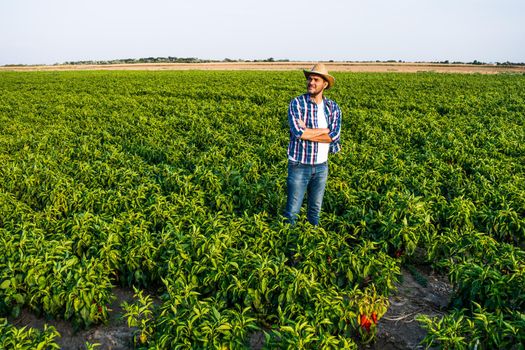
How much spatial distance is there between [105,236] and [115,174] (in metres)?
3.21

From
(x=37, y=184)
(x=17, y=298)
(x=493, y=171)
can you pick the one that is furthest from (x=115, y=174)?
(x=493, y=171)

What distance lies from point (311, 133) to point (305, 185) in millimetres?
797

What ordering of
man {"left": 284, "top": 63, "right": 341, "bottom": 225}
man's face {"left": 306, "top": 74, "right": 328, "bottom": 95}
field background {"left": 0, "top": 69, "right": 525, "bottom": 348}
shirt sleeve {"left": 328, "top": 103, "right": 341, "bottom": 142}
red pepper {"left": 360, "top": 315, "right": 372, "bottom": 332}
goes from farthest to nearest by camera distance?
shirt sleeve {"left": 328, "top": 103, "right": 341, "bottom": 142}
man {"left": 284, "top": 63, "right": 341, "bottom": 225}
man's face {"left": 306, "top": 74, "right": 328, "bottom": 95}
red pepper {"left": 360, "top": 315, "right": 372, "bottom": 332}
field background {"left": 0, "top": 69, "right": 525, "bottom": 348}

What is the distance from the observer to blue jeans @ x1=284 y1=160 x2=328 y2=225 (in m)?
5.41

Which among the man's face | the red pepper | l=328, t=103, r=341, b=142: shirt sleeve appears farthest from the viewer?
l=328, t=103, r=341, b=142: shirt sleeve

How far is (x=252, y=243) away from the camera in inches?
205

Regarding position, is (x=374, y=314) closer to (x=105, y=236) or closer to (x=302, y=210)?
(x=302, y=210)

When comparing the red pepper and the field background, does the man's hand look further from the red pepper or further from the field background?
the red pepper

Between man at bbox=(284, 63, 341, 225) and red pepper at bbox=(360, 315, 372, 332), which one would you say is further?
man at bbox=(284, 63, 341, 225)

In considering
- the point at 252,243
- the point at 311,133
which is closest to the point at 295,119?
the point at 311,133

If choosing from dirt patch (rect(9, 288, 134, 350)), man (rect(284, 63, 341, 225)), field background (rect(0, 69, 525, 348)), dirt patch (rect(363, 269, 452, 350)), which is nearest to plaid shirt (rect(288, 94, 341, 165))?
man (rect(284, 63, 341, 225))

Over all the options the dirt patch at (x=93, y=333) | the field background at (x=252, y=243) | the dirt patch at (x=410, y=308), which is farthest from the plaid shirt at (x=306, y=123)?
the dirt patch at (x=93, y=333)

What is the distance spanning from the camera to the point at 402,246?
5.87 m

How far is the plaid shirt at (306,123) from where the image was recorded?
521 centimetres
